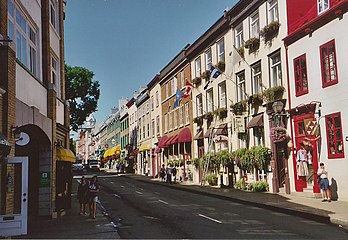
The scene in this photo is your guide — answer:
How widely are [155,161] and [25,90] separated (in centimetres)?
3799

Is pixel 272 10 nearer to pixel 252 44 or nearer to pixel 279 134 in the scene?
pixel 252 44

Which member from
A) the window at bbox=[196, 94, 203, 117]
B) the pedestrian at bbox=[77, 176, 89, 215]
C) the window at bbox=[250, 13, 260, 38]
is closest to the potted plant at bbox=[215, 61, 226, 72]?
the window at bbox=[250, 13, 260, 38]

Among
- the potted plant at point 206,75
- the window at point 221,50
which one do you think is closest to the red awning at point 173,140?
the potted plant at point 206,75

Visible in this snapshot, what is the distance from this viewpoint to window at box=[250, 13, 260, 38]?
25547 mm

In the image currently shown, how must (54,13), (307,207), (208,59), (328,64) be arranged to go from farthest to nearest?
1. (208,59)
2. (54,13)
3. (328,64)
4. (307,207)

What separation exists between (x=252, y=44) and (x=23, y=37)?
580 inches

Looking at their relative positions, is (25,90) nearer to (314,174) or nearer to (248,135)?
(314,174)

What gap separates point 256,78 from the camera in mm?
25531

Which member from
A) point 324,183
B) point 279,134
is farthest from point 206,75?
point 324,183

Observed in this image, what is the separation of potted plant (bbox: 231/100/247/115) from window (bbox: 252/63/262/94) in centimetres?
116

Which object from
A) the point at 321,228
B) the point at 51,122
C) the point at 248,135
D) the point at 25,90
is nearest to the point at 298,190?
the point at 248,135

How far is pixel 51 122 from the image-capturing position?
645 inches

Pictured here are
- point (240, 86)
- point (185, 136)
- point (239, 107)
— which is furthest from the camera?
point (185, 136)

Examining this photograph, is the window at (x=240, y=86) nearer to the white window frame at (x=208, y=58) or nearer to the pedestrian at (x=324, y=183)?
the white window frame at (x=208, y=58)
